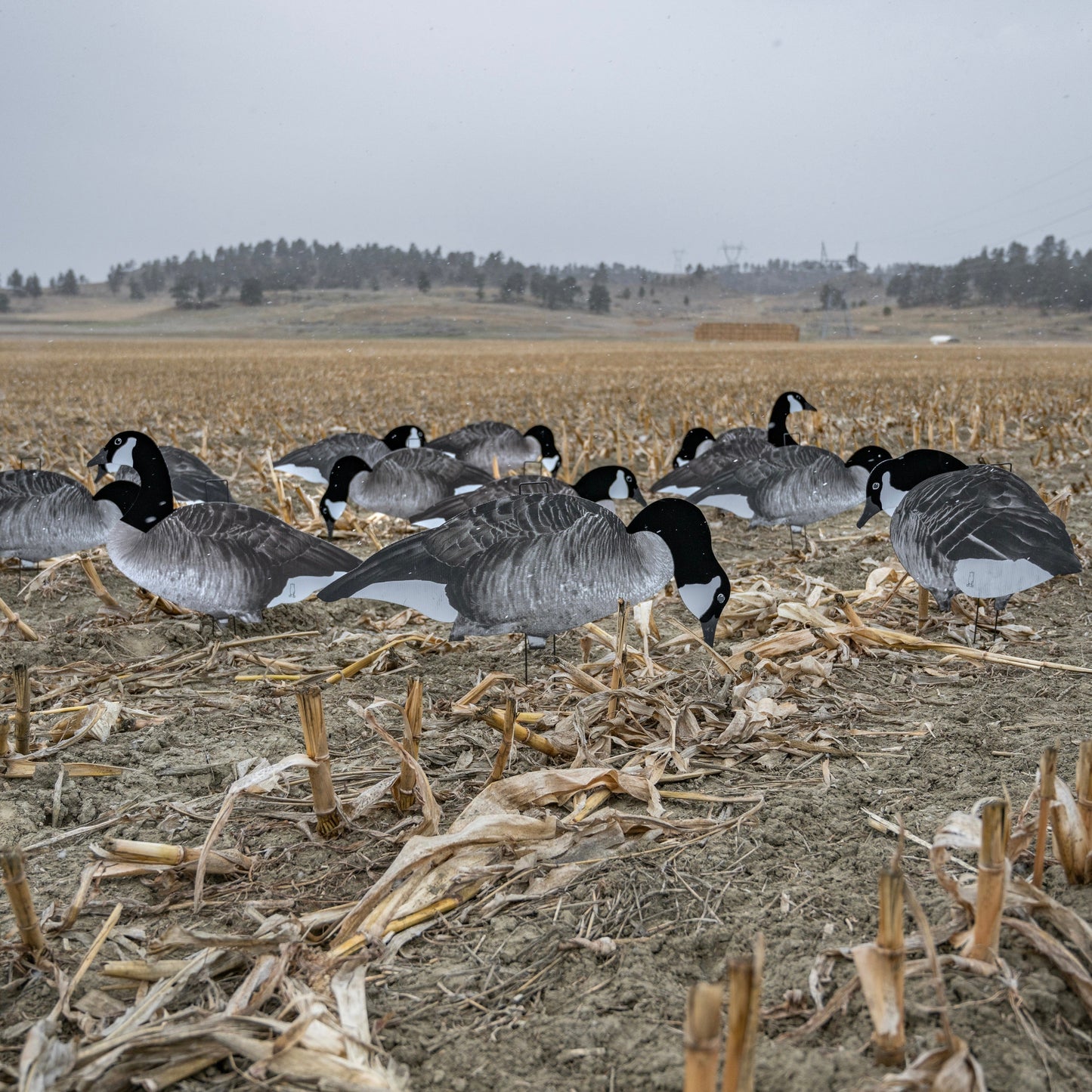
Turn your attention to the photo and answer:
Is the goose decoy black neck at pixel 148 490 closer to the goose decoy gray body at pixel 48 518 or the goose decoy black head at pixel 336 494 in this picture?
the goose decoy gray body at pixel 48 518

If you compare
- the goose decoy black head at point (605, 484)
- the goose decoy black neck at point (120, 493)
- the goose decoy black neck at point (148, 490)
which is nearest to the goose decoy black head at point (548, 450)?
the goose decoy black head at point (605, 484)

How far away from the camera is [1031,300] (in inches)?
4872

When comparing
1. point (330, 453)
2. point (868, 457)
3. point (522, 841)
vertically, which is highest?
point (868, 457)

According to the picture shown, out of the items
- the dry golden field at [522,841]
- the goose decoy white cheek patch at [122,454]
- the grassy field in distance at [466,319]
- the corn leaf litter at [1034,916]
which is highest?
the grassy field in distance at [466,319]

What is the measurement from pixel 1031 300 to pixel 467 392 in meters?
122

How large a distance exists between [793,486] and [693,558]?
3.55 metres

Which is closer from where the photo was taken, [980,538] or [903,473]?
[980,538]

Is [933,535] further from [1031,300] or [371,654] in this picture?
[1031,300]

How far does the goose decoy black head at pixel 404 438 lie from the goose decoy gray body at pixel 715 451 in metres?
3.33

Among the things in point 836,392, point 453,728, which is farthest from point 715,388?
point 453,728

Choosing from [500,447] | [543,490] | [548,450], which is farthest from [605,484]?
[500,447]

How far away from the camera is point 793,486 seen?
27.6 ft

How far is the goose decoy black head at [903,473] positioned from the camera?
676 centimetres

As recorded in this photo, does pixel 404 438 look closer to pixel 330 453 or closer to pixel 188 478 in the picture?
pixel 330 453
